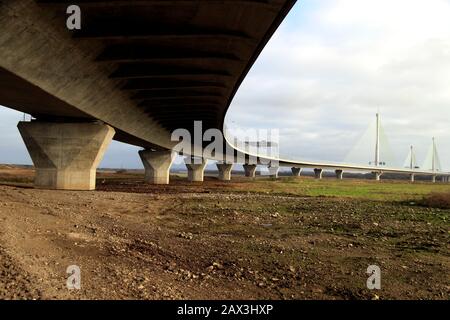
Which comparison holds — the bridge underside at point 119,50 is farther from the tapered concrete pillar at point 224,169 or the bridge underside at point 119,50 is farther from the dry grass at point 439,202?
the tapered concrete pillar at point 224,169

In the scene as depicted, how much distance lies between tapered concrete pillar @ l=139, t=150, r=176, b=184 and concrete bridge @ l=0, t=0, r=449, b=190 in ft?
81.5

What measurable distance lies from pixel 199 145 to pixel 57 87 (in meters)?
46.8

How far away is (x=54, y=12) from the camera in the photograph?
543 inches

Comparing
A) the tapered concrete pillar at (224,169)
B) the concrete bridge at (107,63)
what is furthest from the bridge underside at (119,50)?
the tapered concrete pillar at (224,169)

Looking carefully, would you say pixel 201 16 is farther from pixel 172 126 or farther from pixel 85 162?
pixel 172 126

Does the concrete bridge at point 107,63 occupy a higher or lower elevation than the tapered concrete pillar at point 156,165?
higher

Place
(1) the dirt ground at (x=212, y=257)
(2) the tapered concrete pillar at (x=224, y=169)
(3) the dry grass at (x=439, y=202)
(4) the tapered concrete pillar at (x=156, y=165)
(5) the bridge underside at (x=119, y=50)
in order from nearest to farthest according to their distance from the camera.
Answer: (1) the dirt ground at (x=212, y=257) → (5) the bridge underside at (x=119, y=50) → (3) the dry grass at (x=439, y=202) → (4) the tapered concrete pillar at (x=156, y=165) → (2) the tapered concrete pillar at (x=224, y=169)

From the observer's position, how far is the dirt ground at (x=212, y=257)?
729 centimetres

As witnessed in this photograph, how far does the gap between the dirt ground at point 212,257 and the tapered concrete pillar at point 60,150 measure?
9088 mm

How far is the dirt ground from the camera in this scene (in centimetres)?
729

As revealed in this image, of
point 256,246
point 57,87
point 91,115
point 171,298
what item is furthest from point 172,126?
point 171,298

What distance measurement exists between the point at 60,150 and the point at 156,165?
32128mm

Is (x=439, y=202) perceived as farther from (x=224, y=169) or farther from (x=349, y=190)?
(x=224, y=169)

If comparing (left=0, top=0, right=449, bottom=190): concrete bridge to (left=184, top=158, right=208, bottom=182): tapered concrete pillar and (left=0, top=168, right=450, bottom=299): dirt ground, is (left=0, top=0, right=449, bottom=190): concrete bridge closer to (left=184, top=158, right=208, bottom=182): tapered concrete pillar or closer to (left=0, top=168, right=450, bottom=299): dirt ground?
(left=0, top=168, right=450, bottom=299): dirt ground
